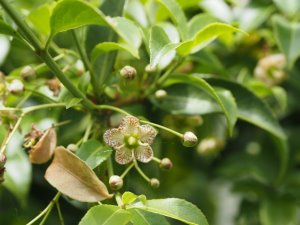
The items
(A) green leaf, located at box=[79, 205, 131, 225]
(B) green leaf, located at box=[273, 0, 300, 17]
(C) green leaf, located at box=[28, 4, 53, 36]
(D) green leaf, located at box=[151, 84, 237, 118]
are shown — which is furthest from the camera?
(B) green leaf, located at box=[273, 0, 300, 17]

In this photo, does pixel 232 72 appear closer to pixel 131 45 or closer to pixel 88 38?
pixel 88 38

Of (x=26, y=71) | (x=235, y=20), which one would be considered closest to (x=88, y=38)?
(x=26, y=71)

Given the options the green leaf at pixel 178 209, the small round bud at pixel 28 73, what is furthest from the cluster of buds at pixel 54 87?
the green leaf at pixel 178 209

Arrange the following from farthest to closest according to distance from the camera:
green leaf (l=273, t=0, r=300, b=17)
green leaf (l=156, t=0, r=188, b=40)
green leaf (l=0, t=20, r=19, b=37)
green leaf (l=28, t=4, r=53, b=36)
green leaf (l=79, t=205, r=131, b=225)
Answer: green leaf (l=273, t=0, r=300, b=17) → green leaf (l=28, t=4, r=53, b=36) → green leaf (l=156, t=0, r=188, b=40) → green leaf (l=0, t=20, r=19, b=37) → green leaf (l=79, t=205, r=131, b=225)

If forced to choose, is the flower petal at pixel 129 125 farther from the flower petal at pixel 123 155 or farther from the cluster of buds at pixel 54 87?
the cluster of buds at pixel 54 87

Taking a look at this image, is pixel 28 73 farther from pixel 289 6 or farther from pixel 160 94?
pixel 289 6

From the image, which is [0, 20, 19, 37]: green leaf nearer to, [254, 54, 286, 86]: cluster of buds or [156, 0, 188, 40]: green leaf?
[156, 0, 188, 40]: green leaf

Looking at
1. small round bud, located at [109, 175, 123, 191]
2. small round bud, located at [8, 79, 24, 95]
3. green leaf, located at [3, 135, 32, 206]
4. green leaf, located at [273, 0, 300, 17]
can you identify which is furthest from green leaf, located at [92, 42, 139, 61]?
green leaf, located at [273, 0, 300, 17]
